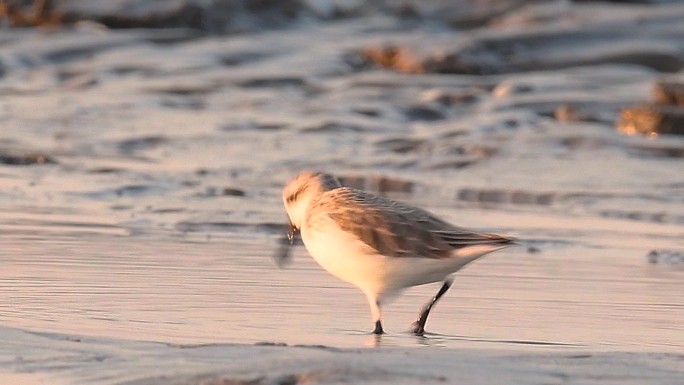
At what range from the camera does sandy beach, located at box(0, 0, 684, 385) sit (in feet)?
15.4

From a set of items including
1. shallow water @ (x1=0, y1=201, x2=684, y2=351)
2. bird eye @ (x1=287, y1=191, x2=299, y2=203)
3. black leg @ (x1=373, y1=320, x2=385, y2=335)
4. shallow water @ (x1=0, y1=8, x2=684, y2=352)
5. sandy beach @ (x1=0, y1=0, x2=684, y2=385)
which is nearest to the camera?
sandy beach @ (x1=0, y1=0, x2=684, y2=385)

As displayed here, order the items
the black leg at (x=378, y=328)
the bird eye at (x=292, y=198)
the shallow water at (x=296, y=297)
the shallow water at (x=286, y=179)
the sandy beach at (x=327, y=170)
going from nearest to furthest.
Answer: the sandy beach at (x=327, y=170)
the shallow water at (x=296, y=297)
the black leg at (x=378, y=328)
the shallow water at (x=286, y=179)
the bird eye at (x=292, y=198)

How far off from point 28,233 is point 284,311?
88.8 inches

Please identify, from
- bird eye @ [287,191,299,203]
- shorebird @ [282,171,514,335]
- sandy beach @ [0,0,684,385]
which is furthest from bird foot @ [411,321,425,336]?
bird eye @ [287,191,299,203]

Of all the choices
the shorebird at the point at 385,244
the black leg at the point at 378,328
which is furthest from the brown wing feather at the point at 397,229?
the black leg at the point at 378,328

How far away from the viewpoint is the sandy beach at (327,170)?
15.4 feet

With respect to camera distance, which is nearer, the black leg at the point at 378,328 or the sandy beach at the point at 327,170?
the sandy beach at the point at 327,170

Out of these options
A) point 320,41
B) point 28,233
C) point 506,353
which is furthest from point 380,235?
point 320,41

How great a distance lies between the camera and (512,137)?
487 inches

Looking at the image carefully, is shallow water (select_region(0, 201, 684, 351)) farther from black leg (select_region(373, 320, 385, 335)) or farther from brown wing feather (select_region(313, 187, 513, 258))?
brown wing feather (select_region(313, 187, 513, 258))

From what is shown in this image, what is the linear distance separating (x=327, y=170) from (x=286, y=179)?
608 millimetres

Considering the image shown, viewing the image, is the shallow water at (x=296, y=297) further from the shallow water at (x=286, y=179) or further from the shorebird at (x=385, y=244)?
the shorebird at (x=385, y=244)

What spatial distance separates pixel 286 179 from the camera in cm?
1051

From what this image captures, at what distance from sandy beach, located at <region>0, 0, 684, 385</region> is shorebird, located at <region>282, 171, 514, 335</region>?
180 mm
